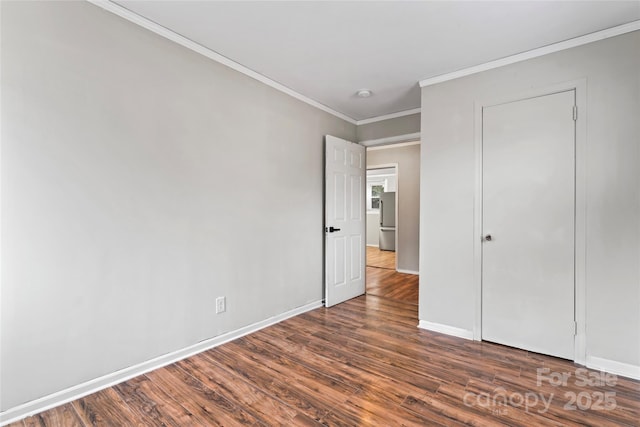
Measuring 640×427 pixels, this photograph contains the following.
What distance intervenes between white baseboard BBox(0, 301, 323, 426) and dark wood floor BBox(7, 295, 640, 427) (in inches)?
1.9

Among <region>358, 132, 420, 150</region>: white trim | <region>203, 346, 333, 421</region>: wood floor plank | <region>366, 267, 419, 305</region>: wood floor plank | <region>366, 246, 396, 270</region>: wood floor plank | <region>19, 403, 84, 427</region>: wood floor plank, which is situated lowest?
<region>366, 267, 419, 305</region>: wood floor plank

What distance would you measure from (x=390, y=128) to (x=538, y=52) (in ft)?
5.89

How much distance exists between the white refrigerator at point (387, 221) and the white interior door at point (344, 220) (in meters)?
4.16

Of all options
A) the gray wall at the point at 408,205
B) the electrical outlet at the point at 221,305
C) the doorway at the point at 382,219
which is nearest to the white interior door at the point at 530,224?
the electrical outlet at the point at 221,305

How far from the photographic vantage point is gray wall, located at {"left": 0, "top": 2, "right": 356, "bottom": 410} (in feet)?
5.32

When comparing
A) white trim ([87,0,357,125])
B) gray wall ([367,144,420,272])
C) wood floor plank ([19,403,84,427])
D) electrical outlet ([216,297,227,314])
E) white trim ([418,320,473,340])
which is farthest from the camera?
gray wall ([367,144,420,272])

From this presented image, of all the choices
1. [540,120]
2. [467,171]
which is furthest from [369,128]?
[540,120]

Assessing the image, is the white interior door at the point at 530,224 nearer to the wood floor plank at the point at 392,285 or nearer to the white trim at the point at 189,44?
the wood floor plank at the point at 392,285

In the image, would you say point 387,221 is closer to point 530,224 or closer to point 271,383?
point 530,224

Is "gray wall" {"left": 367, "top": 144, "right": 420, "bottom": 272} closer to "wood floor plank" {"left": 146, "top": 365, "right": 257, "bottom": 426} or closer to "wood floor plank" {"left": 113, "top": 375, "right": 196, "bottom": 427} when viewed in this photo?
"wood floor plank" {"left": 146, "top": 365, "right": 257, "bottom": 426}

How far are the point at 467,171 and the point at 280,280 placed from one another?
214 centimetres

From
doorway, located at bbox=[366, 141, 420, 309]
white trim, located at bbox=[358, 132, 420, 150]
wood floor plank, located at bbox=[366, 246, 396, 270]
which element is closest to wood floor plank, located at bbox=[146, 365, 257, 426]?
doorway, located at bbox=[366, 141, 420, 309]

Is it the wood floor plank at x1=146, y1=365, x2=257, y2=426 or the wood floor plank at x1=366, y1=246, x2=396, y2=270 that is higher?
the wood floor plank at x1=146, y1=365, x2=257, y2=426

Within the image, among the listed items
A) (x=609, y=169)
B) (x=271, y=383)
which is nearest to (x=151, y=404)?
(x=271, y=383)
